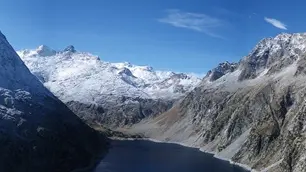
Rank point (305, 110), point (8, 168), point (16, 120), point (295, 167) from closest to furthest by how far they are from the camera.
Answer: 1. point (8, 168)
2. point (295, 167)
3. point (16, 120)
4. point (305, 110)

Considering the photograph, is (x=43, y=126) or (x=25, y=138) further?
(x=43, y=126)

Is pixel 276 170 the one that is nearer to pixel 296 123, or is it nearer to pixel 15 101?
pixel 296 123

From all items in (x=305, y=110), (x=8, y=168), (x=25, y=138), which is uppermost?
(x=305, y=110)

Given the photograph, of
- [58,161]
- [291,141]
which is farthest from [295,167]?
[58,161]

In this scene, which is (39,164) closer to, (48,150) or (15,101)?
(48,150)

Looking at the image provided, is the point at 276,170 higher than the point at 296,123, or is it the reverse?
the point at 296,123

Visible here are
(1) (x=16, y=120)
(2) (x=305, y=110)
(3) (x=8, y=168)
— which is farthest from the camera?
(2) (x=305, y=110)

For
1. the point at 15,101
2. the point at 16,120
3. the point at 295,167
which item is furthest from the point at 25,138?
the point at 295,167

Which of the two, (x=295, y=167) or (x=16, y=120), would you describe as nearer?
(x=295, y=167)

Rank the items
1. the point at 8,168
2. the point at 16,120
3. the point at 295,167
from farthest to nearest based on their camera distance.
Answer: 1. the point at 16,120
2. the point at 295,167
3. the point at 8,168

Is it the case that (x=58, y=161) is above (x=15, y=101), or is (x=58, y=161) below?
below
